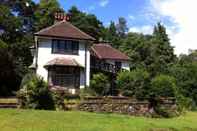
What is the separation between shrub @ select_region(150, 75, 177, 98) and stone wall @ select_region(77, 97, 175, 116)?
1.34 meters

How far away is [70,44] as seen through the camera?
49.3 metres

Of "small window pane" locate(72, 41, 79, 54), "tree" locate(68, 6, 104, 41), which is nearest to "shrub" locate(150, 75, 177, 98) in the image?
"small window pane" locate(72, 41, 79, 54)

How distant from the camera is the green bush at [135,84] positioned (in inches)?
1547

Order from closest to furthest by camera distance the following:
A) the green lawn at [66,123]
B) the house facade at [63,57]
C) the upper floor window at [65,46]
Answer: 1. the green lawn at [66,123]
2. the house facade at [63,57]
3. the upper floor window at [65,46]

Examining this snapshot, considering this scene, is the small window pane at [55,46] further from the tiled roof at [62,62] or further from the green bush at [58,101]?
the green bush at [58,101]

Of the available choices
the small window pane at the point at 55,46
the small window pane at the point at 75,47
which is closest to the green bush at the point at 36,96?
the small window pane at the point at 55,46

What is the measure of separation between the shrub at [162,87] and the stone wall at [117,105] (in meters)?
1.34

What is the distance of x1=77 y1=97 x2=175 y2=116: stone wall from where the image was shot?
3450cm

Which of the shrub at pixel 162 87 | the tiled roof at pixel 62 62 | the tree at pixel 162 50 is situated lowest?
the shrub at pixel 162 87

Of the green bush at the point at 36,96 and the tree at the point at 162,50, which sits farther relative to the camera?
the tree at the point at 162,50

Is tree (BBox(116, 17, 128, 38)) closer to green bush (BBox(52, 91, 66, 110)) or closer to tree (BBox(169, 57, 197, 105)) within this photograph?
tree (BBox(169, 57, 197, 105))

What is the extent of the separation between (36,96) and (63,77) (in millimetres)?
18549

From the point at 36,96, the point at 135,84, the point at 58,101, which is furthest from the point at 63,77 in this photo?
the point at 36,96

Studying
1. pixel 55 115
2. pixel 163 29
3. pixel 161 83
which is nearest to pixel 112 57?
pixel 161 83
